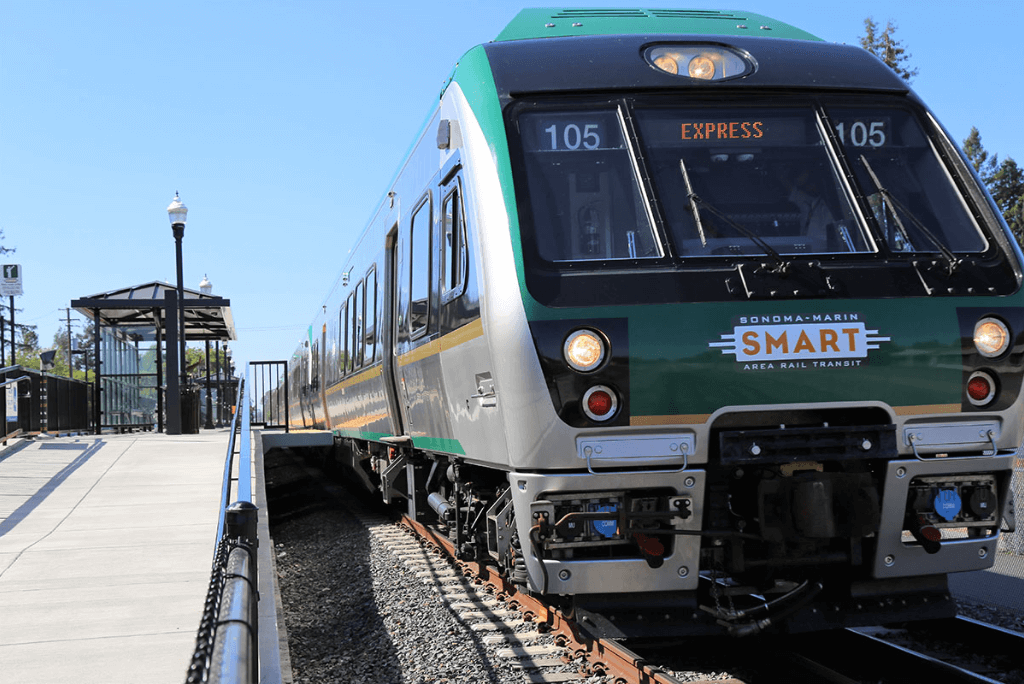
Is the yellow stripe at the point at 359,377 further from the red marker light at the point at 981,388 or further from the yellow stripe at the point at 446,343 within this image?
the red marker light at the point at 981,388

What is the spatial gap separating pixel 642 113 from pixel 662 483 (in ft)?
6.43

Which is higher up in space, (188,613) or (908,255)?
(908,255)

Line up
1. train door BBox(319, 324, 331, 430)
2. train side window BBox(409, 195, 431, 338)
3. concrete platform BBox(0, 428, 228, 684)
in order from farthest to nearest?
train door BBox(319, 324, 331, 430)
train side window BBox(409, 195, 431, 338)
concrete platform BBox(0, 428, 228, 684)

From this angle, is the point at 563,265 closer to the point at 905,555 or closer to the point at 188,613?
the point at 905,555

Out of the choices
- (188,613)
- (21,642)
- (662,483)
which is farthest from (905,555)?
(21,642)

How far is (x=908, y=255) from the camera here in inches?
205

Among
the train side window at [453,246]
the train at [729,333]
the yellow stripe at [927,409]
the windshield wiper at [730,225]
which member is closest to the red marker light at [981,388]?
the train at [729,333]

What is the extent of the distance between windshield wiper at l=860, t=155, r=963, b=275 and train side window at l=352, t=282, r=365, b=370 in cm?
734

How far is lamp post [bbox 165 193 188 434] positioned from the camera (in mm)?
18406

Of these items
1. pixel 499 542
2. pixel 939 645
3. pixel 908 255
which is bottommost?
pixel 939 645

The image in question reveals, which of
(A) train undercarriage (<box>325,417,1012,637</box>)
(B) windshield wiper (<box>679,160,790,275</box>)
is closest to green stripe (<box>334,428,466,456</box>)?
(A) train undercarriage (<box>325,417,1012,637</box>)

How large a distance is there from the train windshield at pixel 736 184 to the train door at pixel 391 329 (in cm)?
386

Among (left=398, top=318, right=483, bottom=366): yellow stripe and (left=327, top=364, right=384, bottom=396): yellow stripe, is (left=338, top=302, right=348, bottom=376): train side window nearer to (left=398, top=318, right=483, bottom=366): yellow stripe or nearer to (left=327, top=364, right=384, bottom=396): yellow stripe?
(left=327, top=364, right=384, bottom=396): yellow stripe

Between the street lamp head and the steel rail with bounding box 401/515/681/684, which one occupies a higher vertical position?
the street lamp head
